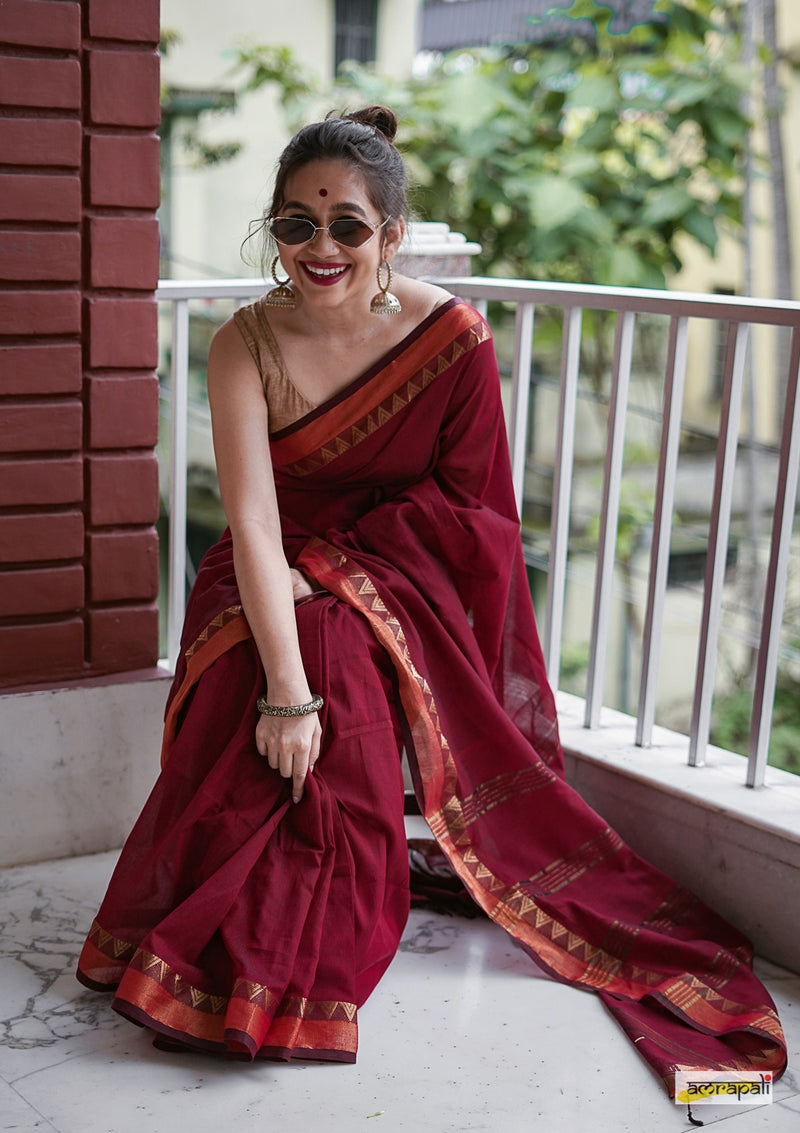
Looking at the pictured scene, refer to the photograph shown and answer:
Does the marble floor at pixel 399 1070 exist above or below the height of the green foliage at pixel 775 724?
above

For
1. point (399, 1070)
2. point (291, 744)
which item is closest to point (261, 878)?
point (291, 744)

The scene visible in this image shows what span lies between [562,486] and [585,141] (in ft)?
11.7

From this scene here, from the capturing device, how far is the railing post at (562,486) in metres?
2.83

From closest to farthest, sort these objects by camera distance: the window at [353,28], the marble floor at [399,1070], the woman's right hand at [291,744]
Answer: the marble floor at [399,1070]
the woman's right hand at [291,744]
the window at [353,28]

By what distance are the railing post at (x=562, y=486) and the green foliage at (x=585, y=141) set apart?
320 centimetres

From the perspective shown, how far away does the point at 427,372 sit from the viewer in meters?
2.40

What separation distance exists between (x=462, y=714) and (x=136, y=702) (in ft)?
2.41

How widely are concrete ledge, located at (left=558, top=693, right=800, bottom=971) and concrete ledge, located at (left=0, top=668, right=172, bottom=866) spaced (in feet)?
3.00

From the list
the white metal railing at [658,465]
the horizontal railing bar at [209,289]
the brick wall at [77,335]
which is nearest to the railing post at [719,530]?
the white metal railing at [658,465]

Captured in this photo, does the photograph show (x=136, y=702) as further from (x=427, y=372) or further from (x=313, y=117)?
(x=313, y=117)

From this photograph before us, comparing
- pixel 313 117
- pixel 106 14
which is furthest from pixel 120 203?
pixel 313 117

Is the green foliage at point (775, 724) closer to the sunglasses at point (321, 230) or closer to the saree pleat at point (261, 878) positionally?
the saree pleat at point (261, 878)

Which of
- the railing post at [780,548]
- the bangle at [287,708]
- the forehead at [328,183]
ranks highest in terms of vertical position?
the forehead at [328,183]

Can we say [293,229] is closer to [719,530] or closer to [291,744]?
[291,744]
